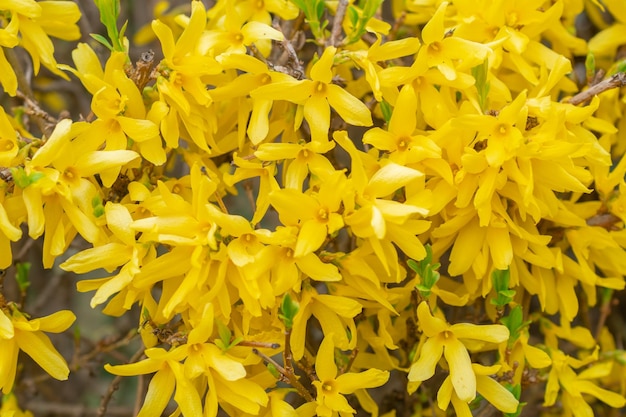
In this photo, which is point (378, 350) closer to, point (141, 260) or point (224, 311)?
point (224, 311)

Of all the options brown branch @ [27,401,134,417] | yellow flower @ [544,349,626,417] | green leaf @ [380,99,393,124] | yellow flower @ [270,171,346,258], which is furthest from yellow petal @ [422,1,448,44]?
brown branch @ [27,401,134,417]

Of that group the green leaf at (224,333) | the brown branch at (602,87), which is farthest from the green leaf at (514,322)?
the green leaf at (224,333)

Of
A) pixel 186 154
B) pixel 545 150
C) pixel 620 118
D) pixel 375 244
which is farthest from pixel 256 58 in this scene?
pixel 620 118

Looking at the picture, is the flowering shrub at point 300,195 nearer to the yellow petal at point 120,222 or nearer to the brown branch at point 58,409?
the yellow petal at point 120,222

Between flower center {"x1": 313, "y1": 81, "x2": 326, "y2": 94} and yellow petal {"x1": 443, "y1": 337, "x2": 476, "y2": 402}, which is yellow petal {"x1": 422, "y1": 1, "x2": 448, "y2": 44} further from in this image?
yellow petal {"x1": 443, "y1": 337, "x2": 476, "y2": 402}

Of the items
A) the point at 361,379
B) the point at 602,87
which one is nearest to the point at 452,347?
the point at 361,379

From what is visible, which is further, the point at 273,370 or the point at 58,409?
the point at 58,409

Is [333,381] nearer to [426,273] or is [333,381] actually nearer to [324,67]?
[426,273]
